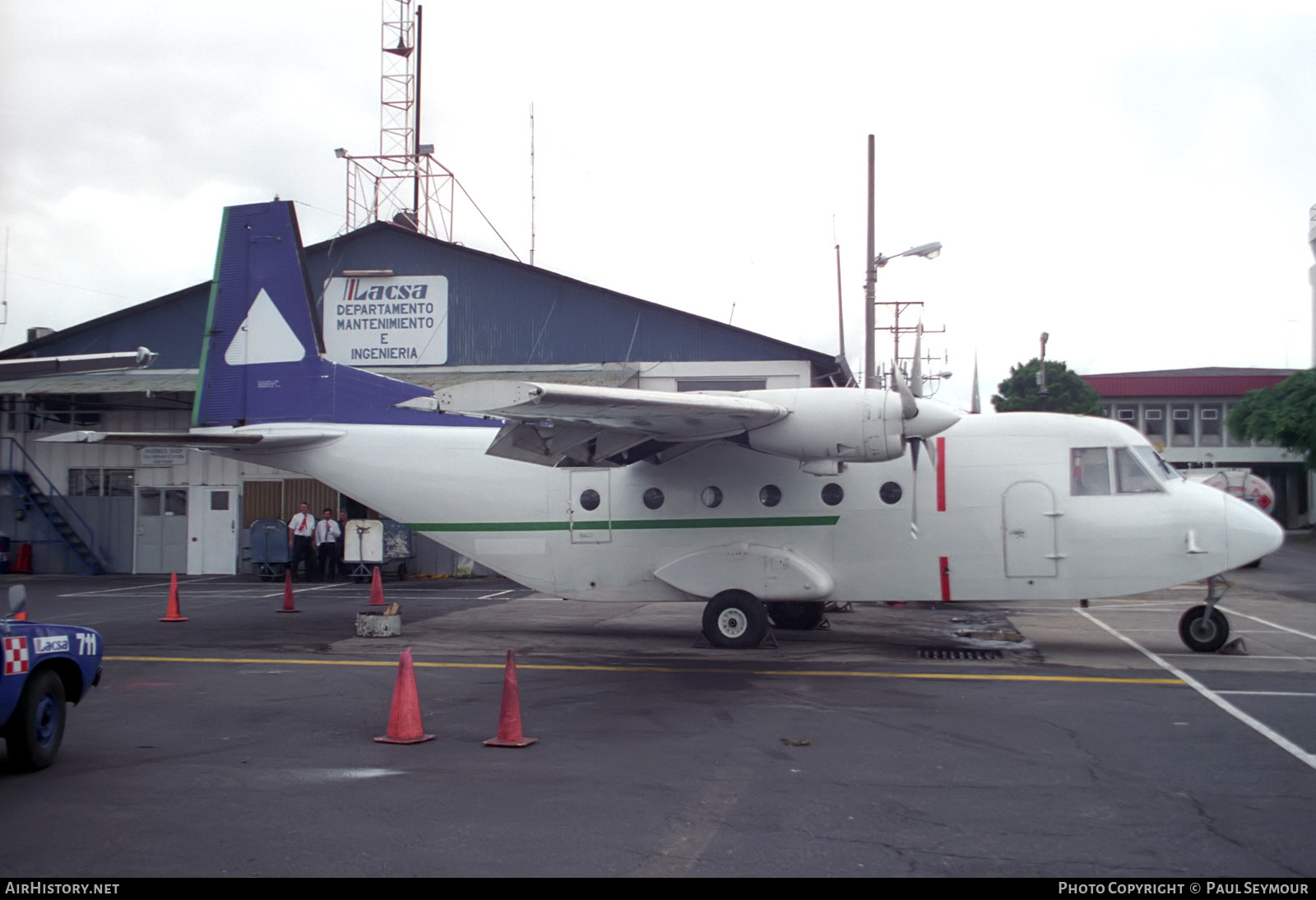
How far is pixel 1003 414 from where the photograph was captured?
42.6ft

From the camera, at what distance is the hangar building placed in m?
25.4

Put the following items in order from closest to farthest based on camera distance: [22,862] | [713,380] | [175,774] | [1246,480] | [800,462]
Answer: [22,862] < [175,774] < [800,462] < [713,380] < [1246,480]

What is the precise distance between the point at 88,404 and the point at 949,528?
24284 mm

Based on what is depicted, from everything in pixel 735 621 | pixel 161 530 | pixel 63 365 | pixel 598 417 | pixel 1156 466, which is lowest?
pixel 735 621

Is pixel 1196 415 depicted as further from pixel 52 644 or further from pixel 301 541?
pixel 52 644

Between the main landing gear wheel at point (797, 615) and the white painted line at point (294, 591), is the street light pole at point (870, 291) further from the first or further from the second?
the white painted line at point (294, 591)

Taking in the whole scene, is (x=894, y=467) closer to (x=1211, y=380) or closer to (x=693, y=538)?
(x=693, y=538)

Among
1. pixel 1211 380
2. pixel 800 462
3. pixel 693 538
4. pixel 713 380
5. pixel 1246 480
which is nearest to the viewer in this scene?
pixel 800 462

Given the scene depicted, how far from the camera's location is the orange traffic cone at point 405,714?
26.3 ft

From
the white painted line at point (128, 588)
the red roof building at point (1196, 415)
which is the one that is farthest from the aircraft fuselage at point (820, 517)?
the red roof building at point (1196, 415)

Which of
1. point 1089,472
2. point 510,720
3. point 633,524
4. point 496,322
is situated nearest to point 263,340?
point 633,524

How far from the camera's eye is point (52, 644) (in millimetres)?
7008

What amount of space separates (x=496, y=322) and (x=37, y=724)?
1993cm

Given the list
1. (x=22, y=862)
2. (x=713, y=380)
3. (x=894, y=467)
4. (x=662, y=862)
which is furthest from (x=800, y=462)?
(x=713, y=380)
